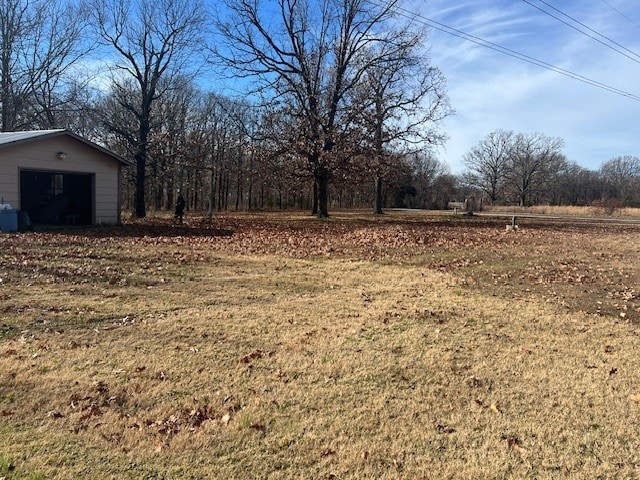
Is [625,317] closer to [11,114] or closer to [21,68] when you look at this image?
[11,114]

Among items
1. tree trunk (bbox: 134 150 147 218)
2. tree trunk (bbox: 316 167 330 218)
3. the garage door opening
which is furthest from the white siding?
tree trunk (bbox: 316 167 330 218)

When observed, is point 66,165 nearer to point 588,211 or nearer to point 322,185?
point 322,185

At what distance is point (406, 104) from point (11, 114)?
22.7 m

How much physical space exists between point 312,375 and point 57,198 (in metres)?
17.1

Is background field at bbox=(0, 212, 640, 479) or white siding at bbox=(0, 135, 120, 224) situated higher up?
white siding at bbox=(0, 135, 120, 224)

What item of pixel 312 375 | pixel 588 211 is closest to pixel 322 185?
pixel 312 375

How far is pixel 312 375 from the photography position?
4031mm

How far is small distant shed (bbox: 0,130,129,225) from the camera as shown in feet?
48.9

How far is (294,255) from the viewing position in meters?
11.4

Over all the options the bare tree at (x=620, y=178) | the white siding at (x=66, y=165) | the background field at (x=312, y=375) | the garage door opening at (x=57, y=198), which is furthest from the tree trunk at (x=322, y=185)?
the bare tree at (x=620, y=178)

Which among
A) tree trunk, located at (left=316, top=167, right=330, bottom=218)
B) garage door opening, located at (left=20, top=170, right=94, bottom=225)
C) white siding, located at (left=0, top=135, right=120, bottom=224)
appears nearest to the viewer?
white siding, located at (left=0, top=135, right=120, bottom=224)

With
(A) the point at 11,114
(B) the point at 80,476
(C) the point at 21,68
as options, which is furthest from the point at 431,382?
(C) the point at 21,68

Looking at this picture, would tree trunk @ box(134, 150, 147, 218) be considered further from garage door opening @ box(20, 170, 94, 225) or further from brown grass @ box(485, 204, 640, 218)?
brown grass @ box(485, 204, 640, 218)

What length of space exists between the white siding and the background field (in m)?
7.93
